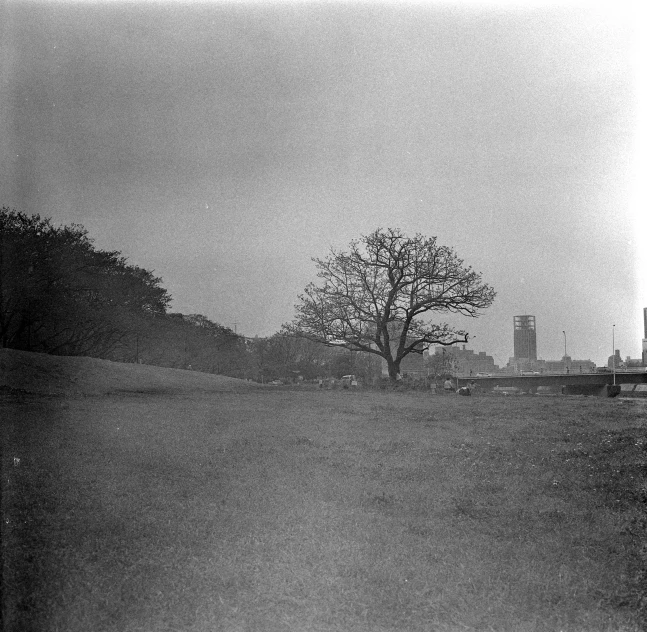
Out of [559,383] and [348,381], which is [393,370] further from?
[559,383]

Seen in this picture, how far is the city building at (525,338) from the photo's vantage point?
9859mm

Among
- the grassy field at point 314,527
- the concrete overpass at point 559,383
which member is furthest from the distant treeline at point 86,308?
the concrete overpass at point 559,383

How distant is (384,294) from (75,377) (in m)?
6.28

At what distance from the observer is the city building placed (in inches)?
388

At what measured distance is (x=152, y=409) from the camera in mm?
9047

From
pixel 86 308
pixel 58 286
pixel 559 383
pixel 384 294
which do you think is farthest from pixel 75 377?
pixel 559 383

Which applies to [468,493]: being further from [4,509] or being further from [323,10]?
[323,10]

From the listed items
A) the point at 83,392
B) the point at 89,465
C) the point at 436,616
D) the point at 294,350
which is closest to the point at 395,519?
the point at 436,616

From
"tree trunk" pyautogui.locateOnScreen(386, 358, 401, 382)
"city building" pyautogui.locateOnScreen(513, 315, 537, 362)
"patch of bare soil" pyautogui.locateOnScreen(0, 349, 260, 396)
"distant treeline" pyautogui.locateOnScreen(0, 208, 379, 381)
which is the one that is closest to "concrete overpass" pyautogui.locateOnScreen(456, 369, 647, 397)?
"tree trunk" pyautogui.locateOnScreen(386, 358, 401, 382)

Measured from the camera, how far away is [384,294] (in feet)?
40.3

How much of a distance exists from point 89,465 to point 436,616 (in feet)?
11.2

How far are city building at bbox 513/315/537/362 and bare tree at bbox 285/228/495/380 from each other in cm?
124

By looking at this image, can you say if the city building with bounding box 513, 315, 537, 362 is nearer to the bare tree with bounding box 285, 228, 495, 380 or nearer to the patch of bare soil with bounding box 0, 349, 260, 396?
the bare tree with bounding box 285, 228, 495, 380

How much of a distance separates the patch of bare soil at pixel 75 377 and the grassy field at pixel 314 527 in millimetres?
448
